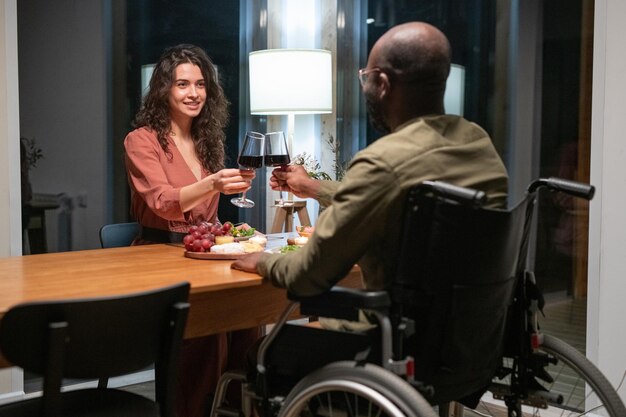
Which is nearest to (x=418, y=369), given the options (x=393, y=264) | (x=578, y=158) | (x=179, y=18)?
(x=393, y=264)

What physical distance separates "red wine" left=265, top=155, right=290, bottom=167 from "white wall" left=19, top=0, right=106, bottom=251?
1735mm

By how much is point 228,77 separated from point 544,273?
6.77 feet

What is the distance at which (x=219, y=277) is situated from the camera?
2.14m

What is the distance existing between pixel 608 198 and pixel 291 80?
1.51 meters

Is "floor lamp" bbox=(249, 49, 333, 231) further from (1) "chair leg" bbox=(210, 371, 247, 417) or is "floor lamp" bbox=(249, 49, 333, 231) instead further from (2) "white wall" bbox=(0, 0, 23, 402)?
(1) "chair leg" bbox=(210, 371, 247, 417)

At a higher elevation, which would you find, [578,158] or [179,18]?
[179,18]

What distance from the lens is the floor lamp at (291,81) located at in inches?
147

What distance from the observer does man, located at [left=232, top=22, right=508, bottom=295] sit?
175 centimetres

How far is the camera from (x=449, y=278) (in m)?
1.77

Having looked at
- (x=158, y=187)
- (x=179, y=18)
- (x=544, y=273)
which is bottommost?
(x=544, y=273)

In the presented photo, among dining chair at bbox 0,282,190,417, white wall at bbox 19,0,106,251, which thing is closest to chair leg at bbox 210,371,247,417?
dining chair at bbox 0,282,190,417

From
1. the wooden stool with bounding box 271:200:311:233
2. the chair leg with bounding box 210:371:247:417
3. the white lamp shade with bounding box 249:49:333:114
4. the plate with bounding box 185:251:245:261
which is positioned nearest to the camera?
the chair leg with bounding box 210:371:247:417

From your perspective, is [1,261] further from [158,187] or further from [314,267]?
[314,267]

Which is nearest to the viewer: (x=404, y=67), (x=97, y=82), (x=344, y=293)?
(x=344, y=293)
